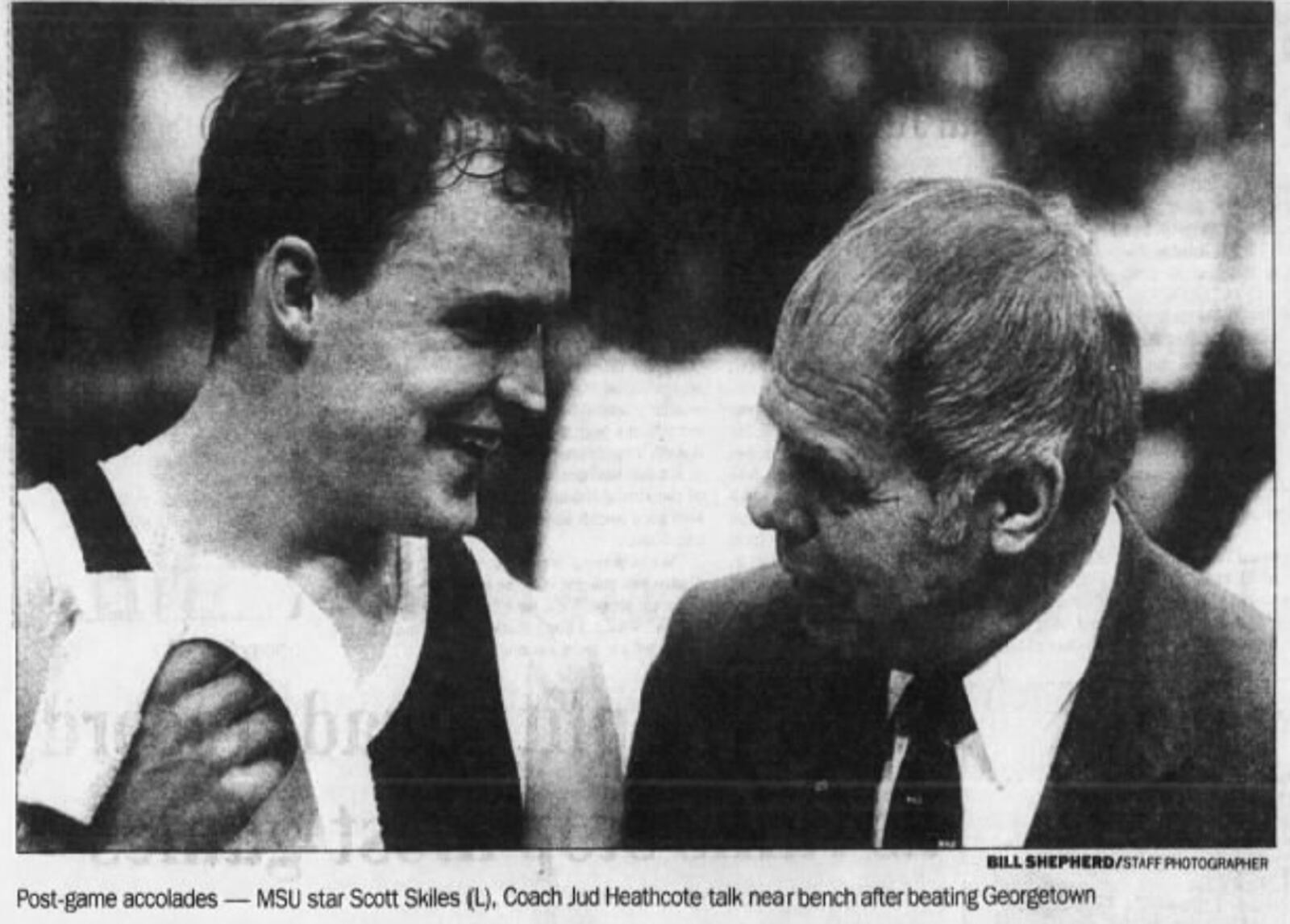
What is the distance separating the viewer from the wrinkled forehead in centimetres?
206

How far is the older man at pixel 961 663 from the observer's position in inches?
82.8

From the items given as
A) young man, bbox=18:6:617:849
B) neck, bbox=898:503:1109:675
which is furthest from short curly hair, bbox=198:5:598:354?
neck, bbox=898:503:1109:675

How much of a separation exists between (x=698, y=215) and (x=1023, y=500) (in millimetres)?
592

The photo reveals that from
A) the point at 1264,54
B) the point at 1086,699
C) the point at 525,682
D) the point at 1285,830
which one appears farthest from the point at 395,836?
the point at 1264,54

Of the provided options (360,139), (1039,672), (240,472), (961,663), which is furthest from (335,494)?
(1039,672)

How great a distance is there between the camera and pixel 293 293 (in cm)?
211

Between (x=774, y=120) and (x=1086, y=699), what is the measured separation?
0.91m

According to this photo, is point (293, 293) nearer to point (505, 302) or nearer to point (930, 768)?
point (505, 302)

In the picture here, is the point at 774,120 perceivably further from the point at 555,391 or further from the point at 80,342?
the point at 80,342

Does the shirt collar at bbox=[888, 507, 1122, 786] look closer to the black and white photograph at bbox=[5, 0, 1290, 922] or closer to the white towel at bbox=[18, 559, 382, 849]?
the black and white photograph at bbox=[5, 0, 1290, 922]

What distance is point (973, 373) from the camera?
80.7 inches

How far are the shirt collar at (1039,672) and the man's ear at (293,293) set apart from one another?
0.94 metres

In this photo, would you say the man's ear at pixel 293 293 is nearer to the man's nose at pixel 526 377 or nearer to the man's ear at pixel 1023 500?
the man's nose at pixel 526 377

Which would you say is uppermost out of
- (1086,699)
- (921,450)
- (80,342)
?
(80,342)
